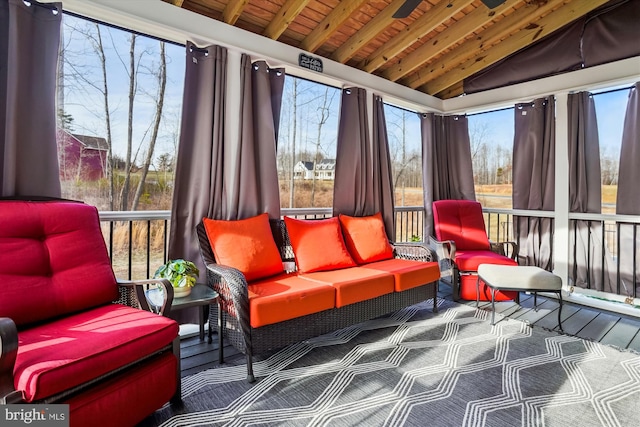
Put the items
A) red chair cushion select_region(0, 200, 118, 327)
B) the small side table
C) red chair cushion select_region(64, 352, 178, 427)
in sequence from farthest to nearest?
the small side table < red chair cushion select_region(0, 200, 118, 327) < red chair cushion select_region(64, 352, 178, 427)

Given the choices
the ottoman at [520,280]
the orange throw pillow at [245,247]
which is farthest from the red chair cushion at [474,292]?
the orange throw pillow at [245,247]

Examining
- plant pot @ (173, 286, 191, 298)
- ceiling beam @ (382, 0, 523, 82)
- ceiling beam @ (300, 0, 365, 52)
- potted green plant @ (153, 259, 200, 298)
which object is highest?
ceiling beam @ (382, 0, 523, 82)

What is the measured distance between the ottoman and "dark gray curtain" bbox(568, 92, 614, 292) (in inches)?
47.3

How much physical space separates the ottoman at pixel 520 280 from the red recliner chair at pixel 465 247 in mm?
468

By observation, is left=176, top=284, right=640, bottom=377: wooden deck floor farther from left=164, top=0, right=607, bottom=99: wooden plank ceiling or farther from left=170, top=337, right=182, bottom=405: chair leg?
left=164, top=0, right=607, bottom=99: wooden plank ceiling

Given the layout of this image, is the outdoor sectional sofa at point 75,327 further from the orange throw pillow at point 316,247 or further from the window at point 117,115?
the orange throw pillow at point 316,247

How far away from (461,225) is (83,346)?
3847 millimetres

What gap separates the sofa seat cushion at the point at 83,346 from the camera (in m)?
1.17

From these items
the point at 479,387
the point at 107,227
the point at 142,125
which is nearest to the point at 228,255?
the point at 107,227

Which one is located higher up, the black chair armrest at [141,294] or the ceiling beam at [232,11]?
the ceiling beam at [232,11]

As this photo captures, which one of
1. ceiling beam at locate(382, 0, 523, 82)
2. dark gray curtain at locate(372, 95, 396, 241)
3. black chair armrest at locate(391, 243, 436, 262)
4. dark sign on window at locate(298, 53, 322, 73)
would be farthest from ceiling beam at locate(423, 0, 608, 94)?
black chair armrest at locate(391, 243, 436, 262)

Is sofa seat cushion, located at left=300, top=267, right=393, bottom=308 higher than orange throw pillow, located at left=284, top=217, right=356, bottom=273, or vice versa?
orange throw pillow, located at left=284, top=217, right=356, bottom=273

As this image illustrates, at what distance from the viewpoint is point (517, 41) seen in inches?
150

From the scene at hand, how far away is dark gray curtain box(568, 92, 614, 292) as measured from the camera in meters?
3.62
